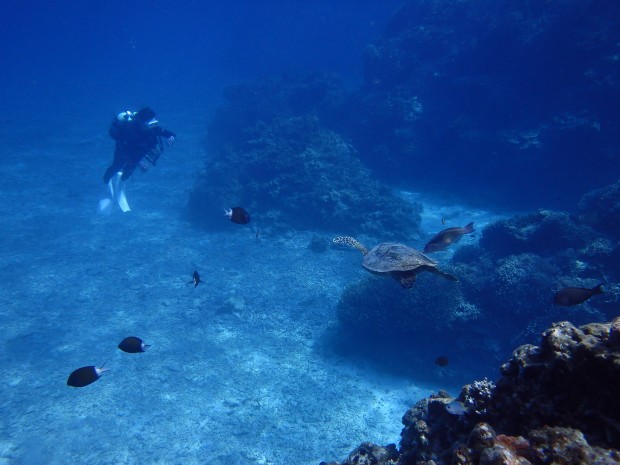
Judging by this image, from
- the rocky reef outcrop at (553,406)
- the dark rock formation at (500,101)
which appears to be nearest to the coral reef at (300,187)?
the dark rock formation at (500,101)

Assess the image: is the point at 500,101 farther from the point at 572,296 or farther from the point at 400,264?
the point at 400,264

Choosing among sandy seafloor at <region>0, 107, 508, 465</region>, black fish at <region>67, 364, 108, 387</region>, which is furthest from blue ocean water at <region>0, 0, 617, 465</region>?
black fish at <region>67, 364, 108, 387</region>

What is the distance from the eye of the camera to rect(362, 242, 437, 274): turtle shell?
217 inches

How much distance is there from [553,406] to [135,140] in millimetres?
15615

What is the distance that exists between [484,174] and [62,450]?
68.1 ft

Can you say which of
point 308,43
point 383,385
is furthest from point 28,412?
point 308,43

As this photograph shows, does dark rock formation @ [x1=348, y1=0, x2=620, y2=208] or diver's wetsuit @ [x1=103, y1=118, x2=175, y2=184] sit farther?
dark rock formation @ [x1=348, y1=0, x2=620, y2=208]

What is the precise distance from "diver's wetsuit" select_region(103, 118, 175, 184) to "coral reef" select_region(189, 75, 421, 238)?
3.89 metres

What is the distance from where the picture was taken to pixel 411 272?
5617 millimetres

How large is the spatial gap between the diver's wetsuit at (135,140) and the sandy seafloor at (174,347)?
3.88 meters

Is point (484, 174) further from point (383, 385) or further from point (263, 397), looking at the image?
point (263, 397)

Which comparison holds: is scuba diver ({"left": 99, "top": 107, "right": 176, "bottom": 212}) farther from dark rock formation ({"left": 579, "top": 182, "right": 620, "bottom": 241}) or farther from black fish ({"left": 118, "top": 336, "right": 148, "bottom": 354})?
dark rock formation ({"left": 579, "top": 182, "right": 620, "bottom": 241})

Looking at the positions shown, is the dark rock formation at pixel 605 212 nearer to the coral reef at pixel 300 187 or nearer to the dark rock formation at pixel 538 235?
the dark rock formation at pixel 538 235

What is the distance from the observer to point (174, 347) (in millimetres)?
10352
